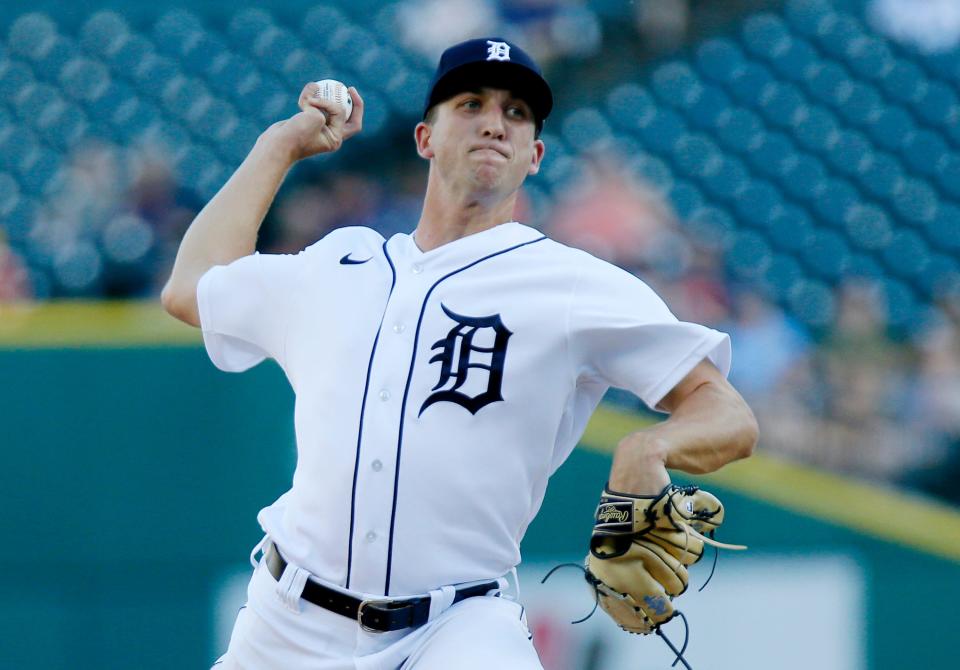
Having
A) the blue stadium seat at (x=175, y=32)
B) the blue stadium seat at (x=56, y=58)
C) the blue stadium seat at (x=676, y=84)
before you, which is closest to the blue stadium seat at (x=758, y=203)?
the blue stadium seat at (x=676, y=84)

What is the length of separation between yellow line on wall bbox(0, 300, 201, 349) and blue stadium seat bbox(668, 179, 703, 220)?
8.77 ft

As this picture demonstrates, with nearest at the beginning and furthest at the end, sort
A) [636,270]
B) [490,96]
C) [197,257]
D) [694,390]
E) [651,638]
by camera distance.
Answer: [694,390] < [490,96] < [197,257] < [651,638] < [636,270]

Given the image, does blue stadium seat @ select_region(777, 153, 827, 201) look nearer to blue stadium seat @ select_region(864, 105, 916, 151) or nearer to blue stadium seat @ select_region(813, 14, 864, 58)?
blue stadium seat @ select_region(864, 105, 916, 151)

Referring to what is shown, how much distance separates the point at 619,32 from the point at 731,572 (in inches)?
131

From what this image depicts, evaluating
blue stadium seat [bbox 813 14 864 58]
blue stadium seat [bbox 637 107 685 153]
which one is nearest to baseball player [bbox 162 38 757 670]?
blue stadium seat [bbox 637 107 685 153]

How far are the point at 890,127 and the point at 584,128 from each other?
161 centimetres

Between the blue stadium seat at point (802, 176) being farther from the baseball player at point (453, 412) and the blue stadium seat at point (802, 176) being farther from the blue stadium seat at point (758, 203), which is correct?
the baseball player at point (453, 412)

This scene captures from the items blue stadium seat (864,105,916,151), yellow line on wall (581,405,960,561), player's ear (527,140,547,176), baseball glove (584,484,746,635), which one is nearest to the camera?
baseball glove (584,484,746,635)

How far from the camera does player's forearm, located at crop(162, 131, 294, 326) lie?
8.48 ft

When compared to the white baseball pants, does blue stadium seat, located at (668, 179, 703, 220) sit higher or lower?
higher

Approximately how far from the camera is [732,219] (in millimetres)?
6715

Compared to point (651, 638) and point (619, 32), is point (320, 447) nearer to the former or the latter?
point (651, 638)

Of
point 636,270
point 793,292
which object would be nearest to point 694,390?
point 636,270

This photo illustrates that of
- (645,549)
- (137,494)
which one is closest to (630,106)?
(137,494)
